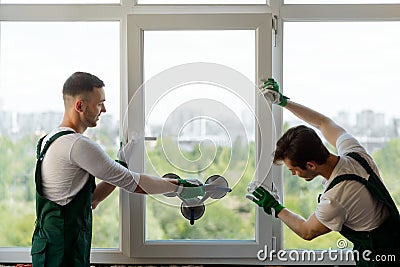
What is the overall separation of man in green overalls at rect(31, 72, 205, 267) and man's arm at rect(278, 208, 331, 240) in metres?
0.56

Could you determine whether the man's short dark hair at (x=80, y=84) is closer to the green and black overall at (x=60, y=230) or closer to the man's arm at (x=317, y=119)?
the green and black overall at (x=60, y=230)

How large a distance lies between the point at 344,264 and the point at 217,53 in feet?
3.52

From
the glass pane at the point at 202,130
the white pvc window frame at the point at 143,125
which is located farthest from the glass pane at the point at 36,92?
the glass pane at the point at 202,130

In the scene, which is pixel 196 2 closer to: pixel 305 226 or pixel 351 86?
pixel 351 86

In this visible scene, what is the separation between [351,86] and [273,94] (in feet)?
1.34

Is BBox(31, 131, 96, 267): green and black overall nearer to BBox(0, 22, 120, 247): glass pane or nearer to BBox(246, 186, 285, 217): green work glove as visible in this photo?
BBox(0, 22, 120, 247): glass pane

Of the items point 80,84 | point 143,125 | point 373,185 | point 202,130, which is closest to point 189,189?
point 202,130

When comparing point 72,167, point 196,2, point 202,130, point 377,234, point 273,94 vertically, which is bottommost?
point 377,234

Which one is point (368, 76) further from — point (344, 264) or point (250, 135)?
point (344, 264)

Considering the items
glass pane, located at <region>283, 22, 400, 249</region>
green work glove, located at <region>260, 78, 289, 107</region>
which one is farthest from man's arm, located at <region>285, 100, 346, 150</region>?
glass pane, located at <region>283, 22, 400, 249</region>

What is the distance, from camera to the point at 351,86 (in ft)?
8.96

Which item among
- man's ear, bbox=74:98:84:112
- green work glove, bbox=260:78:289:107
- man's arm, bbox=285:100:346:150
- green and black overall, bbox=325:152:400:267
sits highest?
green work glove, bbox=260:78:289:107

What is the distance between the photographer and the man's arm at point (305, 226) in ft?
7.35

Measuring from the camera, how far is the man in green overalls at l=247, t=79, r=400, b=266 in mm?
2154
